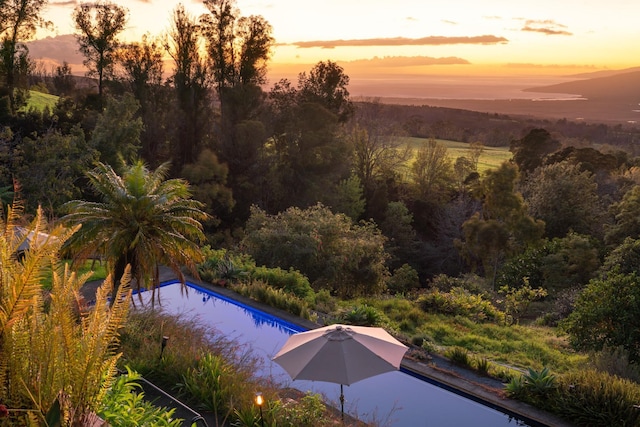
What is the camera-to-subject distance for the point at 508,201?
24516 millimetres

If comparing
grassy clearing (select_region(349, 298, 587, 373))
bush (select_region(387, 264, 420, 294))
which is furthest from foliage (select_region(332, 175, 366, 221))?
grassy clearing (select_region(349, 298, 587, 373))

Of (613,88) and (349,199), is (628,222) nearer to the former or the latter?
(349,199)

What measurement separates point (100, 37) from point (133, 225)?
2548cm

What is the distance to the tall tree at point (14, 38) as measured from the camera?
28.9m

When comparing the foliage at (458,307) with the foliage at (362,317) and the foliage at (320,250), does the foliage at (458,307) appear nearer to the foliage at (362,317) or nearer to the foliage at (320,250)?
the foliage at (362,317)

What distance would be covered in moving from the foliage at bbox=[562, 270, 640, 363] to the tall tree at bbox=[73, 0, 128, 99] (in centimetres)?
2992

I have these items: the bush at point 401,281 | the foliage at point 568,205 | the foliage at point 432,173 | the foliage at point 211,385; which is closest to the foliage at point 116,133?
the bush at point 401,281

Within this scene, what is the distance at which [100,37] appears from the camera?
3247 cm

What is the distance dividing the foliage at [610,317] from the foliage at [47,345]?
1069 centimetres

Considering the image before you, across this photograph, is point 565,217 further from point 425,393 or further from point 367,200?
point 425,393

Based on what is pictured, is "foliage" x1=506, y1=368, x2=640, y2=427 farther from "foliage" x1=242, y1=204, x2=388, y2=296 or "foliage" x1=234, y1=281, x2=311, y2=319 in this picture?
"foliage" x1=242, y1=204, x2=388, y2=296

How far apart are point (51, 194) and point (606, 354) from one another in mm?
19757

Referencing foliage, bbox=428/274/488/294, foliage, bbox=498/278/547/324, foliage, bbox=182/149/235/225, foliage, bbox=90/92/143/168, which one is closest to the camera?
foliage, bbox=498/278/547/324

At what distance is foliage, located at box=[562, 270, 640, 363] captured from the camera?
11.0 meters
